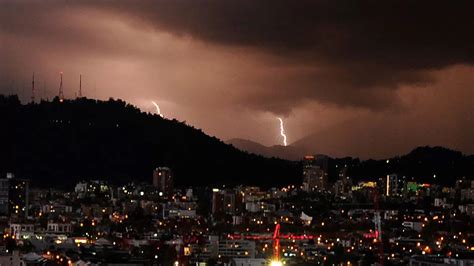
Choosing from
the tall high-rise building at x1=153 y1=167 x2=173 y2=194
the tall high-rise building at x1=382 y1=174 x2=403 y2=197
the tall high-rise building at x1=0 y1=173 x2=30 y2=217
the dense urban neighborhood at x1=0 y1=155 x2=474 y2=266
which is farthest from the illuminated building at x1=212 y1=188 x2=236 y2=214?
the tall high-rise building at x1=382 y1=174 x2=403 y2=197

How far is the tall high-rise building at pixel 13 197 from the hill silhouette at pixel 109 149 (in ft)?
23.2

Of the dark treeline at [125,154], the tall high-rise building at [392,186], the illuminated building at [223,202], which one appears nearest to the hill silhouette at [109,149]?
the dark treeline at [125,154]

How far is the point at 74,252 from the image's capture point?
21.4 metres

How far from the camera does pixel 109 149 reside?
47844 mm

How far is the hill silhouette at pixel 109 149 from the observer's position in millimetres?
45906

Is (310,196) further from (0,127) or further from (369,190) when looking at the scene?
(0,127)

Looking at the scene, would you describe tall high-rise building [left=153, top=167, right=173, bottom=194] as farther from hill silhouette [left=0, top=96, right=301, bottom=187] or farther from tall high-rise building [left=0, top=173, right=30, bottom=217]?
tall high-rise building [left=0, top=173, right=30, bottom=217]

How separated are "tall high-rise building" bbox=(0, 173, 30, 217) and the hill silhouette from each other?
7058 mm

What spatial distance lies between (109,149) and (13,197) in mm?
12213

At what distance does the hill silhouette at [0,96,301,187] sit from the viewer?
45.9 metres

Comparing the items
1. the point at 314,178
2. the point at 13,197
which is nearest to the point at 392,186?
the point at 314,178

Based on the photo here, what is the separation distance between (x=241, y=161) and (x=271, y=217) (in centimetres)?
1719

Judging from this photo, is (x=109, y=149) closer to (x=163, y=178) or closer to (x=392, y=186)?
(x=163, y=178)

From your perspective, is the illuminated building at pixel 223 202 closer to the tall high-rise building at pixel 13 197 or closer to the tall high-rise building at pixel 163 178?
the tall high-rise building at pixel 163 178
